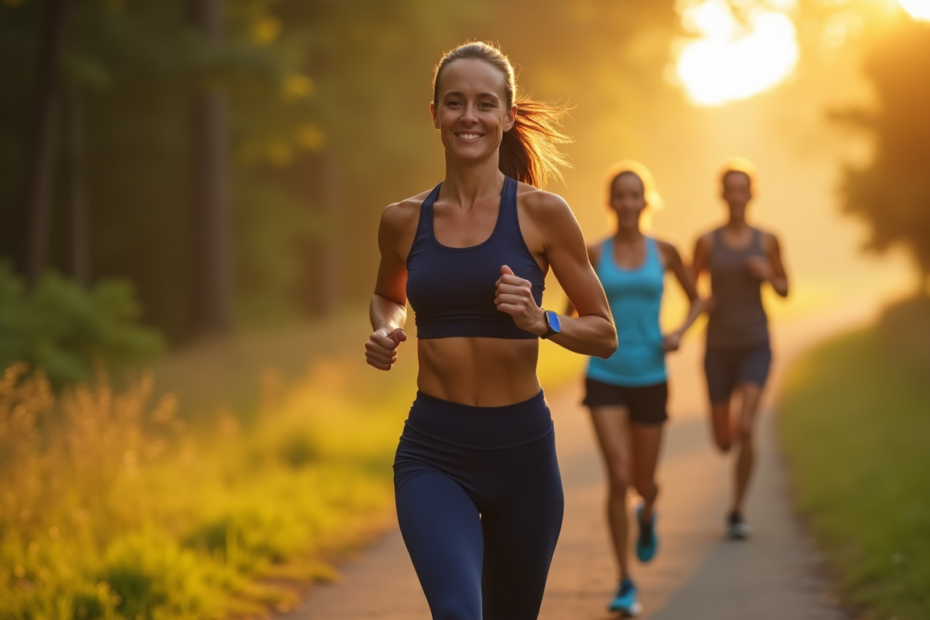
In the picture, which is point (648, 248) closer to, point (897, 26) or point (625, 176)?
point (625, 176)

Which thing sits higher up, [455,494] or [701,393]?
[701,393]

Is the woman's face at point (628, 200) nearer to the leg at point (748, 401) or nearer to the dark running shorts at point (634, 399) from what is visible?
the dark running shorts at point (634, 399)

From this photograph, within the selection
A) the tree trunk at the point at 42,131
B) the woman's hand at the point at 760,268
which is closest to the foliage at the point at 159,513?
the woman's hand at the point at 760,268

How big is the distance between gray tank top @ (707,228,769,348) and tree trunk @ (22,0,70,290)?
34.1 feet

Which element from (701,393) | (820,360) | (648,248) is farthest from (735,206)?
(820,360)

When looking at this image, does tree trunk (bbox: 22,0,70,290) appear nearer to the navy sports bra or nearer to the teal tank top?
the teal tank top

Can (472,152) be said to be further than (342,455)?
No

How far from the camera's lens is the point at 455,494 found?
3.74m

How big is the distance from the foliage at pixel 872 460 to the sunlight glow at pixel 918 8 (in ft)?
13.6

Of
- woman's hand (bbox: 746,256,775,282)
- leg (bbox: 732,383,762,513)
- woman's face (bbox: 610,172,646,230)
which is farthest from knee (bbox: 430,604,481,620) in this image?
→ woman's hand (bbox: 746,256,775,282)

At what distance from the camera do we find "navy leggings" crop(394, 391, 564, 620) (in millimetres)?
3697

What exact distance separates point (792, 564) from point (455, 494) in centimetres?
427

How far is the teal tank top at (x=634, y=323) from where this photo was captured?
6.89 metres

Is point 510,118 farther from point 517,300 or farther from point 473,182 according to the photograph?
point 517,300
